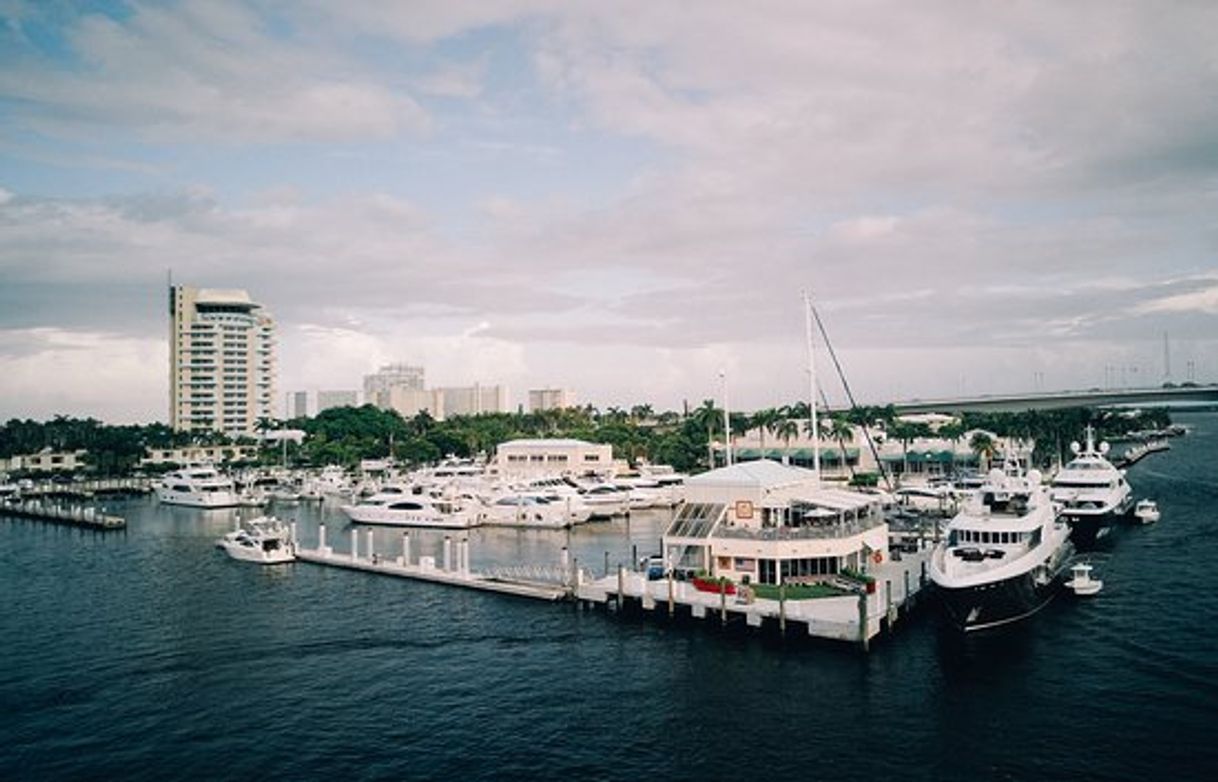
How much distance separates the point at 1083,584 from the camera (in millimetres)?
65188

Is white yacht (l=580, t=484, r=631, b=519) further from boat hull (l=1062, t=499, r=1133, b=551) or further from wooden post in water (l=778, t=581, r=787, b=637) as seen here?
wooden post in water (l=778, t=581, r=787, b=637)

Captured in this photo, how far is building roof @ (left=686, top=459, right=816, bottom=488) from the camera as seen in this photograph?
65688 mm

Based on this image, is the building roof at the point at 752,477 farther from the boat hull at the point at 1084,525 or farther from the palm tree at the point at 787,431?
the palm tree at the point at 787,431

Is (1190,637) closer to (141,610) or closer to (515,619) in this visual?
(515,619)

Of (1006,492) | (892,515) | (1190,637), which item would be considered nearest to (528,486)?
(892,515)

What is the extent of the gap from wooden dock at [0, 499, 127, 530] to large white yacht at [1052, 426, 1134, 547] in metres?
116

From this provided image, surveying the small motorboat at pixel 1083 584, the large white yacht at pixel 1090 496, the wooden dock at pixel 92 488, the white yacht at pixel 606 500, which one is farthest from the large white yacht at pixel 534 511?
the wooden dock at pixel 92 488

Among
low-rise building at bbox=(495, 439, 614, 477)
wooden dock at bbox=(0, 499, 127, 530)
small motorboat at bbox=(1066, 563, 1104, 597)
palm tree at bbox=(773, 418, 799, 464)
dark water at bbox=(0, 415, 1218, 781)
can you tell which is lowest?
dark water at bbox=(0, 415, 1218, 781)

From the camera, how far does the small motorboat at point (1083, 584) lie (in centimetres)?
6506

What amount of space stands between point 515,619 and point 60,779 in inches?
1188

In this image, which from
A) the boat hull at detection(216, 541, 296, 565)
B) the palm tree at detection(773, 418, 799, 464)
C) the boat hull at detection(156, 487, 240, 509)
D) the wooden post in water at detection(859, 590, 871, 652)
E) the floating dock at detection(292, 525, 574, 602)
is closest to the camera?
the wooden post in water at detection(859, 590, 871, 652)

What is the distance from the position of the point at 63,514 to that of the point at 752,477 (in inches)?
4304

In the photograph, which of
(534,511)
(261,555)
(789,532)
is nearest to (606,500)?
(534,511)

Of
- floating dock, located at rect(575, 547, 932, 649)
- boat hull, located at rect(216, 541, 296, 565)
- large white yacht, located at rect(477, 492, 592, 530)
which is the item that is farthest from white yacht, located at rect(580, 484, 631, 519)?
floating dock, located at rect(575, 547, 932, 649)
